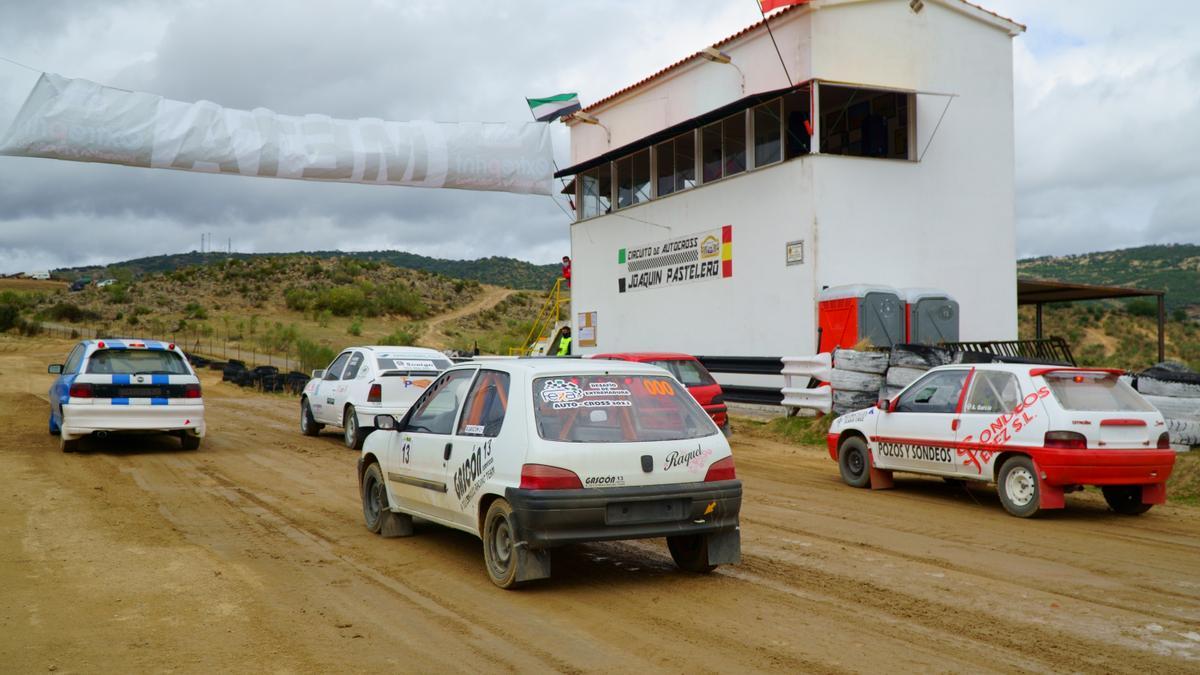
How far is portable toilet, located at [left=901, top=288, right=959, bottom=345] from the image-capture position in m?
19.1

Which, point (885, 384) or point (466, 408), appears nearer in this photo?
point (466, 408)

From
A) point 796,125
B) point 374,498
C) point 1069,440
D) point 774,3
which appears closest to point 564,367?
point 374,498

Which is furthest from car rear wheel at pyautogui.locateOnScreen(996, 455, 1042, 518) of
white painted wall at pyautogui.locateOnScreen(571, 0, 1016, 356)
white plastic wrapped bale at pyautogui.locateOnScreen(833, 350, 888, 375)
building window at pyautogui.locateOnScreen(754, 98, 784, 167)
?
building window at pyautogui.locateOnScreen(754, 98, 784, 167)

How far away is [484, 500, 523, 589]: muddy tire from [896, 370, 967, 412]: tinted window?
634cm

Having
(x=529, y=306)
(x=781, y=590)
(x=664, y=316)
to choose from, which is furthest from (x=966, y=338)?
(x=529, y=306)

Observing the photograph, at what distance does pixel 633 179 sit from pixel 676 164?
236 centimetres

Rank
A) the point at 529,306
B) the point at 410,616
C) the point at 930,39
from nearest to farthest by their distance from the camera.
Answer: the point at 410,616
the point at 930,39
the point at 529,306

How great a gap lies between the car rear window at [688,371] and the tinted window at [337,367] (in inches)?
221

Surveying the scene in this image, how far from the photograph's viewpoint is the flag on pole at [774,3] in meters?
19.2

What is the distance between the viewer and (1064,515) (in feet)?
33.5

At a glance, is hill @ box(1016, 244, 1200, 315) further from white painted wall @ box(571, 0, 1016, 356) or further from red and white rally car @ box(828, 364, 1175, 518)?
red and white rally car @ box(828, 364, 1175, 518)

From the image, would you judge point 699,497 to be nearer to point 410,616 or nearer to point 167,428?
point 410,616

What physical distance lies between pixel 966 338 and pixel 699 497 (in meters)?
16.2

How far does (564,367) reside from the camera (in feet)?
23.6
